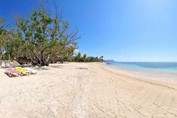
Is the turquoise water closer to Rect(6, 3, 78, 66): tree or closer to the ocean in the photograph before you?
the ocean

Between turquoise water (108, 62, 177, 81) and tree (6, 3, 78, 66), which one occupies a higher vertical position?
tree (6, 3, 78, 66)

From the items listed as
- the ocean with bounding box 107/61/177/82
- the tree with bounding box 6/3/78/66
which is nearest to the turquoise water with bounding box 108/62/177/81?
the ocean with bounding box 107/61/177/82

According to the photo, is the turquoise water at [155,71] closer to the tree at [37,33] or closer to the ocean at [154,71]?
the ocean at [154,71]

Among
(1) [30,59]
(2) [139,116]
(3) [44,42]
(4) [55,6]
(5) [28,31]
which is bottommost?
(2) [139,116]

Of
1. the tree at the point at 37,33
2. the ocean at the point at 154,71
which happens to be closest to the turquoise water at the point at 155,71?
the ocean at the point at 154,71

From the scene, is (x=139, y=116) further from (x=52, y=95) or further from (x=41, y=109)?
(x=52, y=95)

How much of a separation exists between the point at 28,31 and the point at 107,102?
15405 millimetres

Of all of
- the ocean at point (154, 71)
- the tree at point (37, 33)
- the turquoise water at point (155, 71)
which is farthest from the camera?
the tree at point (37, 33)

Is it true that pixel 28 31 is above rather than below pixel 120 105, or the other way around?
above

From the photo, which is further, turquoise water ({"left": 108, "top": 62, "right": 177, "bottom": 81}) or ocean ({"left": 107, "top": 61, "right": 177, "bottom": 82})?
turquoise water ({"left": 108, "top": 62, "right": 177, "bottom": 81})

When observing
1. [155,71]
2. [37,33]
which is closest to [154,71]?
[155,71]

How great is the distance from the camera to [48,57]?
20953 millimetres

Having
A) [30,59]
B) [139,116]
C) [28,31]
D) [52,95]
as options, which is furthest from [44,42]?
[139,116]

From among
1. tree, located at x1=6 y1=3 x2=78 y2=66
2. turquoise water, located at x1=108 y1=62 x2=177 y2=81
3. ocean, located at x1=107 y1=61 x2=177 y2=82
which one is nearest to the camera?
ocean, located at x1=107 y1=61 x2=177 y2=82
